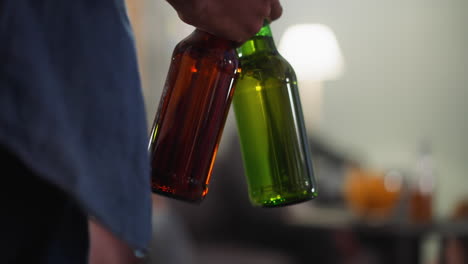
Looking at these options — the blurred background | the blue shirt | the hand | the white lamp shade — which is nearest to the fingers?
the hand

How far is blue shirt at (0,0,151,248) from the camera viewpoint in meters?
0.42

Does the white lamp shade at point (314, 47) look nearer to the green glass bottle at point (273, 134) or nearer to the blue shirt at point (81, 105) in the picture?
the green glass bottle at point (273, 134)

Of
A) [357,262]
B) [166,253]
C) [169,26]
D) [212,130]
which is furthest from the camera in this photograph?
[169,26]

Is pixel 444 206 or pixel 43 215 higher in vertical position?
pixel 43 215

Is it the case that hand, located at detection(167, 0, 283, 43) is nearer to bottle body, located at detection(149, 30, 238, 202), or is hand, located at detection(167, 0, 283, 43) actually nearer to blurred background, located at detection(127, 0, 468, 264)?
bottle body, located at detection(149, 30, 238, 202)

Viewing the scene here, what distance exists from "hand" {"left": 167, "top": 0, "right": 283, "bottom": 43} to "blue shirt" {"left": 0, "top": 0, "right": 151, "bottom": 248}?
0.21ft

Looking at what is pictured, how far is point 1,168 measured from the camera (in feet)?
1.52

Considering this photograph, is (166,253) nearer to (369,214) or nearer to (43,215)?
(369,214)

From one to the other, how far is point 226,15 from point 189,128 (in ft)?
0.40

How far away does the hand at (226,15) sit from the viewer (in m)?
0.56

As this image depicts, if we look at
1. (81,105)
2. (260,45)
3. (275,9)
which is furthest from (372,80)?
(81,105)

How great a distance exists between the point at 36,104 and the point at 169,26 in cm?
384

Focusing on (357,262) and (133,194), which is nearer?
(133,194)

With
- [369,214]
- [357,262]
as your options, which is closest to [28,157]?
[369,214]
